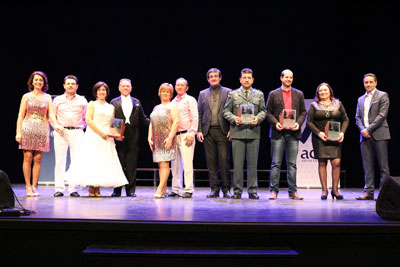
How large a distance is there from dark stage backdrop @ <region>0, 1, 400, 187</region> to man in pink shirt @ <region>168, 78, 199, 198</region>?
2458 mm

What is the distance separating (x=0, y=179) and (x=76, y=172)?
5.32 feet

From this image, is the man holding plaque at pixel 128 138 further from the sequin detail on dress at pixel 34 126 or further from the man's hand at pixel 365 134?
the man's hand at pixel 365 134

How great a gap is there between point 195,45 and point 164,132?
2.99 m

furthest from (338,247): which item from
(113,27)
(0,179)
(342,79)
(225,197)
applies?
(113,27)

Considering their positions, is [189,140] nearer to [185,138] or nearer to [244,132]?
[185,138]

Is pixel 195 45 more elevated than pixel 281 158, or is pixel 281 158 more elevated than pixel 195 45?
pixel 195 45

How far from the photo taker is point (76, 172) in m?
5.02

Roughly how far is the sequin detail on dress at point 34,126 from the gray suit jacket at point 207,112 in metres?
1.99

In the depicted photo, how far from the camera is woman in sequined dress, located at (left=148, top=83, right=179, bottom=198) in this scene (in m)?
4.99

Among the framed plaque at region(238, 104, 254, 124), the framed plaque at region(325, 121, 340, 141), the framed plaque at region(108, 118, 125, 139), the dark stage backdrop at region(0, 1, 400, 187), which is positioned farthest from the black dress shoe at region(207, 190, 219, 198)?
the dark stage backdrop at region(0, 1, 400, 187)

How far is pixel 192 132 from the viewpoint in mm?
5164

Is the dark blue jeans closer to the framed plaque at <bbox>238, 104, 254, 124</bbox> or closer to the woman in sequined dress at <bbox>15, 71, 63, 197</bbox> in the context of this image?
the framed plaque at <bbox>238, 104, 254, 124</bbox>

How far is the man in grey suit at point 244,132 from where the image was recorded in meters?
4.97

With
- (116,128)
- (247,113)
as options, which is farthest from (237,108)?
(116,128)
